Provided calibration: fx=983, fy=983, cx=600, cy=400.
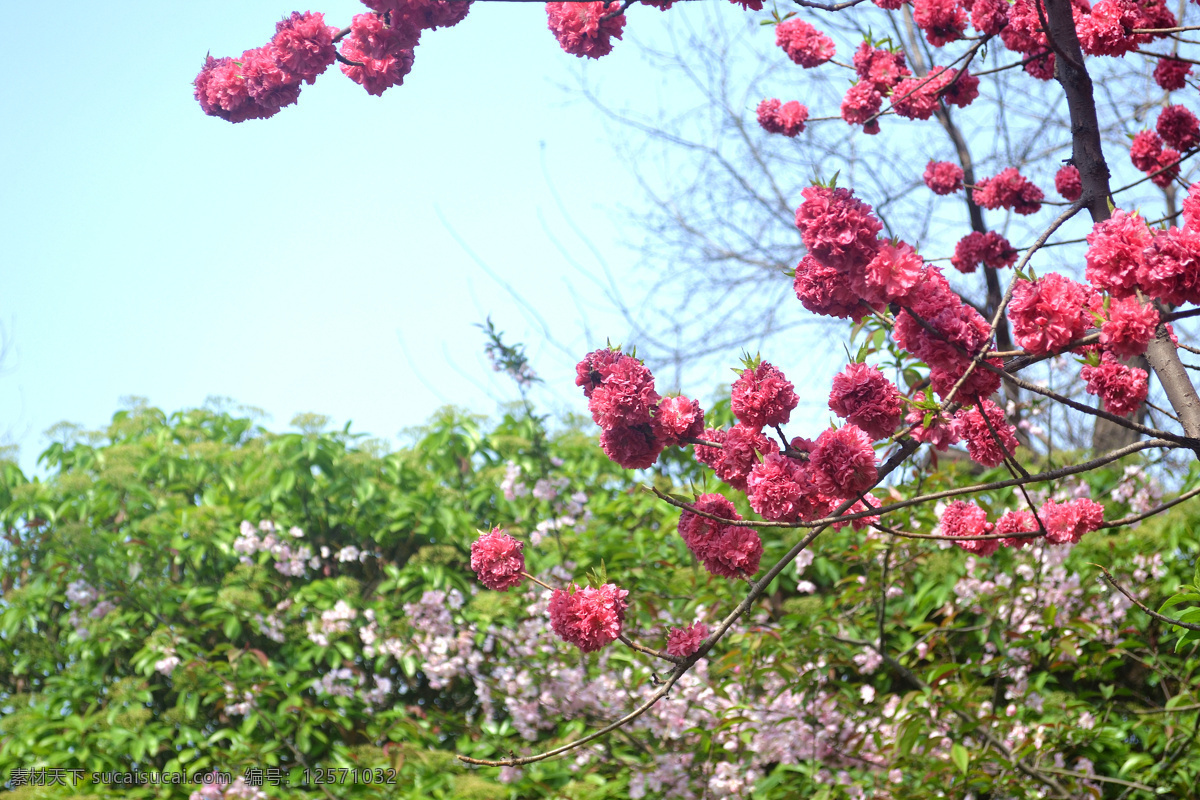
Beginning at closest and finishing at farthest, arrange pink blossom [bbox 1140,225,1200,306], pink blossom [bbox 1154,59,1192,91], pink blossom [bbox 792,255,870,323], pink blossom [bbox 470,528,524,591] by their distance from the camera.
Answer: pink blossom [bbox 1140,225,1200,306] → pink blossom [bbox 792,255,870,323] → pink blossom [bbox 470,528,524,591] → pink blossom [bbox 1154,59,1192,91]

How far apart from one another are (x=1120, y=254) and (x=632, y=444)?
102 centimetres

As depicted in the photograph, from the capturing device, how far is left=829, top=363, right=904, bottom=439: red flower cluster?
1.85m

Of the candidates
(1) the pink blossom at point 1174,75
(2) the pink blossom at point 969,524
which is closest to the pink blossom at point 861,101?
(1) the pink blossom at point 1174,75

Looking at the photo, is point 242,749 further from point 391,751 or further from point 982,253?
point 982,253

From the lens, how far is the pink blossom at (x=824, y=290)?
1825 mm

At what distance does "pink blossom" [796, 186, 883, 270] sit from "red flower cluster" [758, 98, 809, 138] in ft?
6.81

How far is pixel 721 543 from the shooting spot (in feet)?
7.24

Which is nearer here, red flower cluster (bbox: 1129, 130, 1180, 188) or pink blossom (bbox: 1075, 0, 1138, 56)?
pink blossom (bbox: 1075, 0, 1138, 56)

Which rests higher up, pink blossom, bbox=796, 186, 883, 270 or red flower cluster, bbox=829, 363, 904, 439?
pink blossom, bbox=796, 186, 883, 270


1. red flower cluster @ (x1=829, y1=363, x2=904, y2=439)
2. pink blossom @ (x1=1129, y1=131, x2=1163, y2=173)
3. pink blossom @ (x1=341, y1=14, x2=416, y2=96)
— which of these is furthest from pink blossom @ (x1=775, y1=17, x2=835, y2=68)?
red flower cluster @ (x1=829, y1=363, x2=904, y2=439)

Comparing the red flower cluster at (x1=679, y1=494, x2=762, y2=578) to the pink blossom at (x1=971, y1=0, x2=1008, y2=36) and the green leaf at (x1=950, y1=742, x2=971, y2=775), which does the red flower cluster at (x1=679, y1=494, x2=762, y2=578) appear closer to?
the green leaf at (x1=950, y1=742, x2=971, y2=775)

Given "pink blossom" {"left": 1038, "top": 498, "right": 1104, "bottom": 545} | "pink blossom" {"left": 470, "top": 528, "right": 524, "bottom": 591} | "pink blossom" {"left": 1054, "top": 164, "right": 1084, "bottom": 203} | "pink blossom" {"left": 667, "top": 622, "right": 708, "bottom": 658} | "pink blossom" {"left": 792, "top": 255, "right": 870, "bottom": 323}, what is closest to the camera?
"pink blossom" {"left": 792, "top": 255, "right": 870, "bottom": 323}

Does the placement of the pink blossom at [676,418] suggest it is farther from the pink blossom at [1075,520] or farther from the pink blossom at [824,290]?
the pink blossom at [1075,520]

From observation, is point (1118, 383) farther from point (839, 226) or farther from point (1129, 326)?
point (839, 226)
